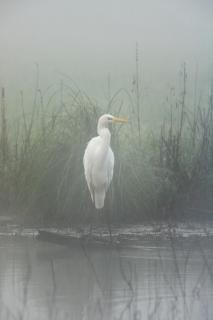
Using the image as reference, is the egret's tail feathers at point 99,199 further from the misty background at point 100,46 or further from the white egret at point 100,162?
the misty background at point 100,46

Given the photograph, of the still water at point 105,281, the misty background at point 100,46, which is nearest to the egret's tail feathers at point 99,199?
the still water at point 105,281

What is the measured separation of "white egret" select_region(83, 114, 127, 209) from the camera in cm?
304

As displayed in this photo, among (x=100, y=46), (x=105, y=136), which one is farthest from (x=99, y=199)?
(x=100, y=46)

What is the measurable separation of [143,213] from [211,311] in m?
0.51

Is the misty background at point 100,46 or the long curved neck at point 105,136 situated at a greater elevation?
the misty background at point 100,46

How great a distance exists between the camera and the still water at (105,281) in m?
2.97

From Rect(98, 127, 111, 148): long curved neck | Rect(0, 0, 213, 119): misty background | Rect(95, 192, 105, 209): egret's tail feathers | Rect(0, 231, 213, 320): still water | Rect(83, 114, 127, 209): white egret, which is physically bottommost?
Rect(0, 231, 213, 320): still water

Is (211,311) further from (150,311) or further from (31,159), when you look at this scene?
(31,159)

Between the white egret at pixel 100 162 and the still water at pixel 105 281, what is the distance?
0.82ft

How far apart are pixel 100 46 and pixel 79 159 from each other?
0.50m

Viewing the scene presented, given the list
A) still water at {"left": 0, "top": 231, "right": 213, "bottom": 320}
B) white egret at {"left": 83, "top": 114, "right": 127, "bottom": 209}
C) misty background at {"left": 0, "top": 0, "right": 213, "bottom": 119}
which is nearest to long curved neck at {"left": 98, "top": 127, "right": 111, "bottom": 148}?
white egret at {"left": 83, "top": 114, "right": 127, "bottom": 209}

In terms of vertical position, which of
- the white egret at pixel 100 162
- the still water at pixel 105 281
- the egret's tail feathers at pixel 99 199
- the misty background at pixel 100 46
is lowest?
the still water at pixel 105 281

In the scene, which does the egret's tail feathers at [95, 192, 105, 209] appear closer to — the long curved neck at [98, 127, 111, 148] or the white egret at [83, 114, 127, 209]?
the white egret at [83, 114, 127, 209]

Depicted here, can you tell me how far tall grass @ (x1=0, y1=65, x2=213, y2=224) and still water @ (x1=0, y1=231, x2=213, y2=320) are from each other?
0.15 metres
